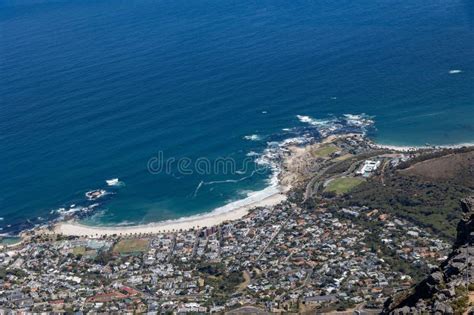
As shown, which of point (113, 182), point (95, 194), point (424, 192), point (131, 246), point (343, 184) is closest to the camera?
point (131, 246)

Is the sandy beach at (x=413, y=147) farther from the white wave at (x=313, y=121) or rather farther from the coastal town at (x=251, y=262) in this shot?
the white wave at (x=313, y=121)

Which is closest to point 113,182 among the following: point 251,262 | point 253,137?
point 253,137

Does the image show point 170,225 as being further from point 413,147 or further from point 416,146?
point 416,146

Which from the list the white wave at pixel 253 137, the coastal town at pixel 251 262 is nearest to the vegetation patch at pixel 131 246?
the coastal town at pixel 251 262

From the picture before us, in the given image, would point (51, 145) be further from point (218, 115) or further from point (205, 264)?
point (205, 264)

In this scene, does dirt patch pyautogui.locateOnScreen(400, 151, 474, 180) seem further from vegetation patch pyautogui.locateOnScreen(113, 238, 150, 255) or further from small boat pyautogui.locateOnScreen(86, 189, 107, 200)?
small boat pyautogui.locateOnScreen(86, 189, 107, 200)

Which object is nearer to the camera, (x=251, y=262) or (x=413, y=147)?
(x=251, y=262)

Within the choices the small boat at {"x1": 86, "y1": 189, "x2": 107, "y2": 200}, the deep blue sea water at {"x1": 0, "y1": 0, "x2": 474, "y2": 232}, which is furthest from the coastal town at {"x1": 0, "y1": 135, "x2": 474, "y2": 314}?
the small boat at {"x1": 86, "y1": 189, "x2": 107, "y2": 200}

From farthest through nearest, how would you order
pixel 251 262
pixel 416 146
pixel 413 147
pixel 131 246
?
1. pixel 416 146
2. pixel 413 147
3. pixel 131 246
4. pixel 251 262
